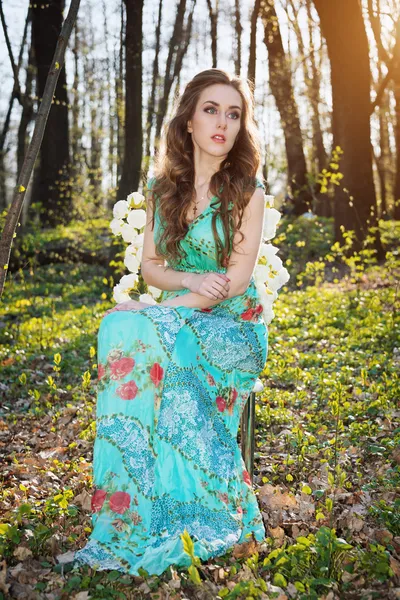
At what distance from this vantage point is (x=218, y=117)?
3.30 meters

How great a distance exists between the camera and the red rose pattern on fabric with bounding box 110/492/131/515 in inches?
107

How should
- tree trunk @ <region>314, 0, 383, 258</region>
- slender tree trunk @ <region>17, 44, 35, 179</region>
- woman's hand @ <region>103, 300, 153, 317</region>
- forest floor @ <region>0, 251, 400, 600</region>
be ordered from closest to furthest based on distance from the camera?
forest floor @ <region>0, 251, 400, 600</region>
woman's hand @ <region>103, 300, 153, 317</region>
tree trunk @ <region>314, 0, 383, 258</region>
slender tree trunk @ <region>17, 44, 35, 179</region>

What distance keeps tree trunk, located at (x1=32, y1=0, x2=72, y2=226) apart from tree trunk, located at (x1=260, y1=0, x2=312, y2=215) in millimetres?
4833

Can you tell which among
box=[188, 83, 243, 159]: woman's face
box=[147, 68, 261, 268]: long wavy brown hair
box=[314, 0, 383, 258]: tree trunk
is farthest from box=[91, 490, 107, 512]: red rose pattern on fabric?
box=[314, 0, 383, 258]: tree trunk

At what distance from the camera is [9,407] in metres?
5.16

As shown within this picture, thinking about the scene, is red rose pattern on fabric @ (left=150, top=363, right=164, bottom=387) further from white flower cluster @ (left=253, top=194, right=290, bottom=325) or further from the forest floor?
white flower cluster @ (left=253, top=194, right=290, bottom=325)

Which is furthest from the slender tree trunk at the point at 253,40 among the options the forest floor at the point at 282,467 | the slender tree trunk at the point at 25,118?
the forest floor at the point at 282,467

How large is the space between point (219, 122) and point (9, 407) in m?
3.01

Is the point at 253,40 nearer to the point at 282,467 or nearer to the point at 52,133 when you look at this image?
the point at 52,133

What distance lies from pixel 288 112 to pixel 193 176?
1286cm

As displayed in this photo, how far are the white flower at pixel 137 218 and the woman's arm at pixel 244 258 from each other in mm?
798

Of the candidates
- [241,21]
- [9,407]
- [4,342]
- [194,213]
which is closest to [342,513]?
[194,213]

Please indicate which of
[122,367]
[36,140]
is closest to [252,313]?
[122,367]

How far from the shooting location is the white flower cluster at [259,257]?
3.51 metres
